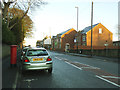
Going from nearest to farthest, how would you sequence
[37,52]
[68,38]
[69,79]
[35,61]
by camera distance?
1. [69,79]
2. [35,61]
3. [37,52]
4. [68,38]

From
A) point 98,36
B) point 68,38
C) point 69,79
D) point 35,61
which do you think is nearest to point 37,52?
point 35,61

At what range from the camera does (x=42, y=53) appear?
23.7ft

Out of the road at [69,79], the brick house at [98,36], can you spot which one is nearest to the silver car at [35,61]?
the road at [69,79]

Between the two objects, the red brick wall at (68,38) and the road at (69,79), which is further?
the red brick wall at (68,38)

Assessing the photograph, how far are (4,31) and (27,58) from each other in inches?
381

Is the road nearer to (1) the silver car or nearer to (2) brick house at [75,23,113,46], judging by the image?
(1) the silver car

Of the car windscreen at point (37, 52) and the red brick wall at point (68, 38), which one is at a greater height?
the red brick wall at point (68, 38)

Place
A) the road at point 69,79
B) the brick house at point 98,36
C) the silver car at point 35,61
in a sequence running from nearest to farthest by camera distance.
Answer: the road at point 69,79 → the silver car at point 35,61 → the brick house at point 98,36

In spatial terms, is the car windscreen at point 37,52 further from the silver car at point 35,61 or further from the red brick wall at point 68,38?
the red brick wall at point 68,38

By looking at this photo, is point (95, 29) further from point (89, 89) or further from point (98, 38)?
point (89, 89)

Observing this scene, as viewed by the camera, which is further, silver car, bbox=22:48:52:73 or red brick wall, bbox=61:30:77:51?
red brick wall, bbox=61:30:77:51

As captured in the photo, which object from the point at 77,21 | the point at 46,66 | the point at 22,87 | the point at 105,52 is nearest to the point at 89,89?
the point at 22,87

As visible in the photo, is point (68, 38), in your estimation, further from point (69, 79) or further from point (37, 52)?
point (69, 79)

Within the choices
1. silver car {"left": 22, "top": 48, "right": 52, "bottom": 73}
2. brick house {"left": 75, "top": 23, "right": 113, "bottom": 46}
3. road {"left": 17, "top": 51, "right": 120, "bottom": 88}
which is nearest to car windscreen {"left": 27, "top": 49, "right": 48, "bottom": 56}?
silver car {"left": 22, "top": 48, "right": 52, "bottom": 73}
